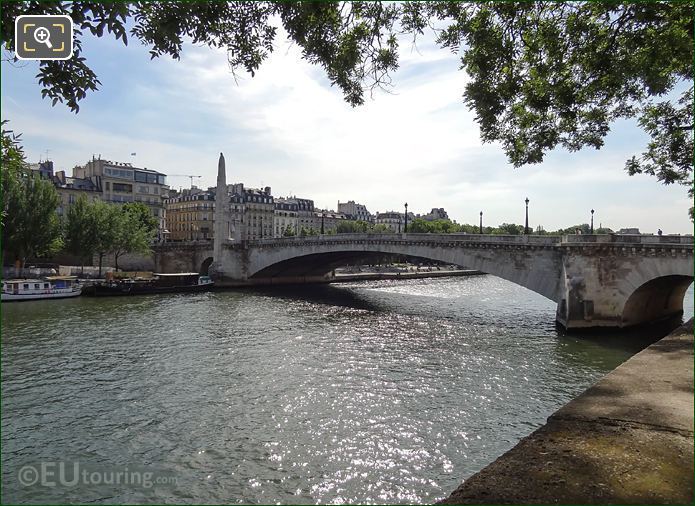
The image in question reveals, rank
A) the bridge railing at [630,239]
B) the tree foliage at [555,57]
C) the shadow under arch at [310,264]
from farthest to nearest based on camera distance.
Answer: the shadow under arch at [310,264] < the bridge railing at [630,239] < the tree foliage at [555,57]

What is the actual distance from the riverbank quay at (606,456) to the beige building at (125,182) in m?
81.5

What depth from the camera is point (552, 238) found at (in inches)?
1203

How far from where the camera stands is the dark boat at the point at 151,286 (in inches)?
1681

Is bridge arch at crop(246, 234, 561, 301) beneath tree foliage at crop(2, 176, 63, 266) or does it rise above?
beneath

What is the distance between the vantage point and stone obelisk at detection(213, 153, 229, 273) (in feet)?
190


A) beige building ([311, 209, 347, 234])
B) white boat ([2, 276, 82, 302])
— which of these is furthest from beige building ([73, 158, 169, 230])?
beige building ([311, 209, 347, 234])

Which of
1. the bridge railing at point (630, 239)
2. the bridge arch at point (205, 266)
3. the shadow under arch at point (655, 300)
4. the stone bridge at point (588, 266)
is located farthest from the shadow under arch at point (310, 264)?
the bridge railing at point (630, 239)

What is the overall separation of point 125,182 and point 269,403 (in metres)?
73.3

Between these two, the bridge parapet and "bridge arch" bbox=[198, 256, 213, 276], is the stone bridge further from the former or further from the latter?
"bridge arch" bbox=[198, 256, 213, 276]

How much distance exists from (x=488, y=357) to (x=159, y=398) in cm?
1376

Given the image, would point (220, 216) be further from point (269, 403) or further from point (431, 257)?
point (269, 403)

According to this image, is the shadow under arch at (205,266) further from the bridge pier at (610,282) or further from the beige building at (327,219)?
the beige building at (327,219)

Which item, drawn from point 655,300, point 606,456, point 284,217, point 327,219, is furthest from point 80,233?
point 327,219

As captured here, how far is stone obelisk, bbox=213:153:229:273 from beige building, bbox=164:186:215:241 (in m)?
32.1
